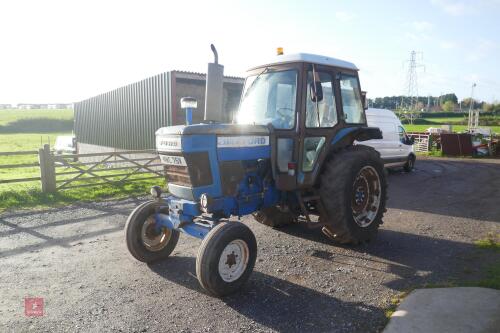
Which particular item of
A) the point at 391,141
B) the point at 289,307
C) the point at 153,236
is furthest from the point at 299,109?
the point at 391,141

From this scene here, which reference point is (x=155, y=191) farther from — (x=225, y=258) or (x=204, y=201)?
(x=225, y=258)

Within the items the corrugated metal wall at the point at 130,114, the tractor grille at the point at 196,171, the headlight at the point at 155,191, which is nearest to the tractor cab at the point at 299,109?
the tractor grille at the point at 196,171

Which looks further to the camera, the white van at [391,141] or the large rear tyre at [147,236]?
the white van at [391,141]

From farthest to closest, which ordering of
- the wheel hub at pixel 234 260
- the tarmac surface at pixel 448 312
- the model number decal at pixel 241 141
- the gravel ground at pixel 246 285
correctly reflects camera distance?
1. the model number decal at pixel 241 141
2. the wheel hub at pixel 234 260
3. the gravel ground at pixel 246 285
4. the tarmac surface at pixel 448 312

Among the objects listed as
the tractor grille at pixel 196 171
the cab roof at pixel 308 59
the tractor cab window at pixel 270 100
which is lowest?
the tractor grille at pixel 196 171

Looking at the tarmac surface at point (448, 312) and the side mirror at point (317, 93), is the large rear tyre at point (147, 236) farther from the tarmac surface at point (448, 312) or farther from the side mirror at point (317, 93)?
the tarmac surface at point (448, 312)

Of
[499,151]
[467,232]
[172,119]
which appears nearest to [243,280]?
[467,232]

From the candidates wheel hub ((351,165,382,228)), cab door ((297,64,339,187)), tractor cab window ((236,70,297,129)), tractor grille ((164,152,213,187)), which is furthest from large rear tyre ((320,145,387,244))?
tractor grille ((164,152,213,187))

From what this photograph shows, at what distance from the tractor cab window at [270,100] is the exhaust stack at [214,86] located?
0.68 meters

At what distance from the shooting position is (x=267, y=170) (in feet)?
16.7

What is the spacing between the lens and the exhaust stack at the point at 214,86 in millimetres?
4527

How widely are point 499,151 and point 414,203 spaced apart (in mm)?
14848

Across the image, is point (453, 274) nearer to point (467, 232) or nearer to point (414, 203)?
point (467, 232)

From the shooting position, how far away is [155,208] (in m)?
5.12
